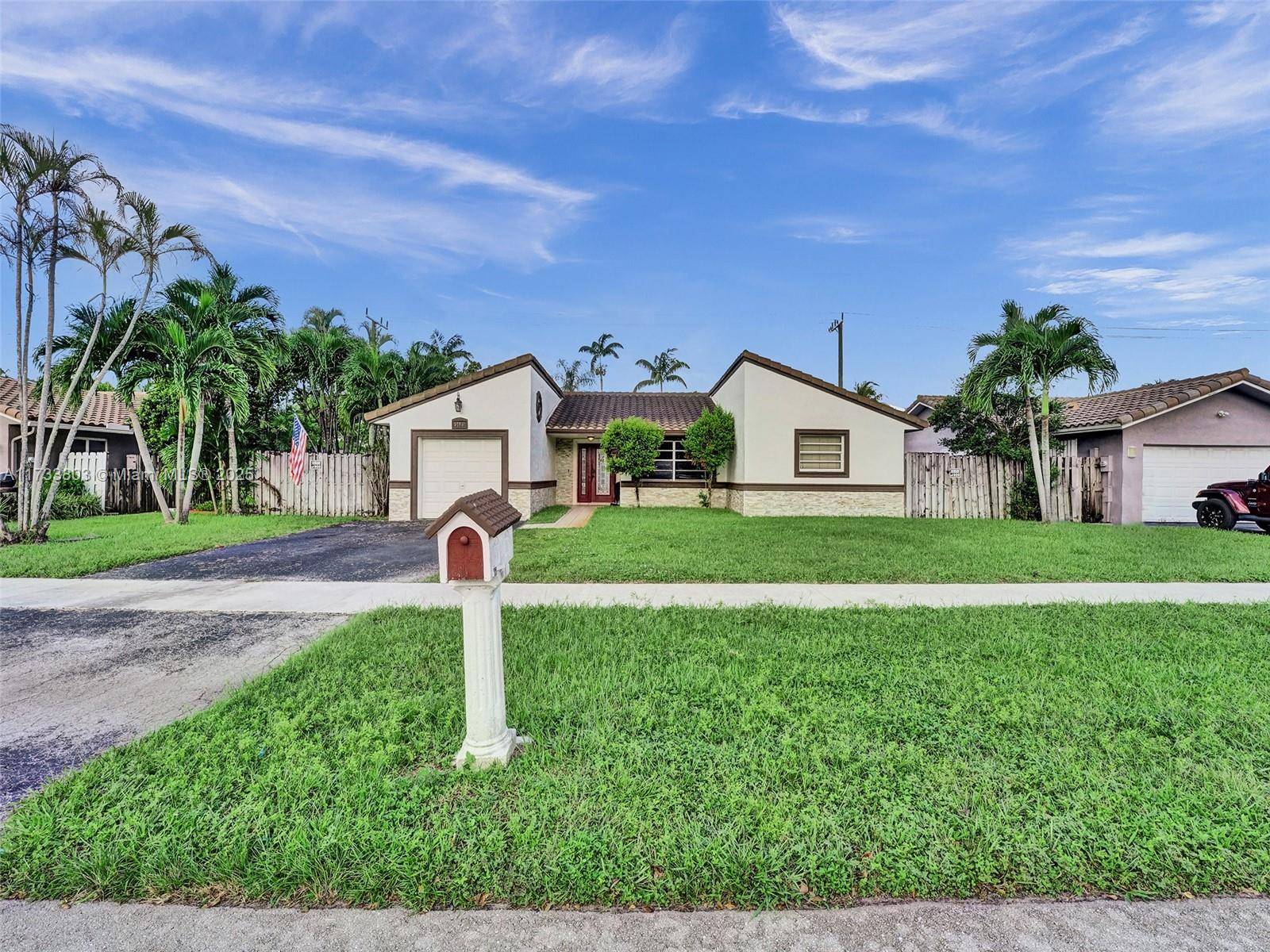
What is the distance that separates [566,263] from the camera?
21844mm

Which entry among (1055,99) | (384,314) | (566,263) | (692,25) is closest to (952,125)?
(1055,99)

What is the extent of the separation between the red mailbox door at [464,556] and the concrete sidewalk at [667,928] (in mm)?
1338

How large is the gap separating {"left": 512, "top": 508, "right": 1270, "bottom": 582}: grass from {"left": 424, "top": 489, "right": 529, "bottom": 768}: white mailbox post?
4.41 metres

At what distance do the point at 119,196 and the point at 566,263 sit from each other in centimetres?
1386

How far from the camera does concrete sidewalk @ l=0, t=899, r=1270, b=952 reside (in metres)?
1.81

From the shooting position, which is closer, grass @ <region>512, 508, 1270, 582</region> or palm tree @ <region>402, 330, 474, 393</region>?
grass @ <region>512, 508, 1270, 582</region>

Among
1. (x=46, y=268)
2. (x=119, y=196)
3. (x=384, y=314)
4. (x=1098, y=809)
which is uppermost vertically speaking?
(x=384, y=314)

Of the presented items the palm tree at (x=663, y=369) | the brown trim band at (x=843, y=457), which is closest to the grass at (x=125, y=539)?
the brown trim band at (x=843, y=457)

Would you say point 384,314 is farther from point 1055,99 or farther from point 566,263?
point 1055,99

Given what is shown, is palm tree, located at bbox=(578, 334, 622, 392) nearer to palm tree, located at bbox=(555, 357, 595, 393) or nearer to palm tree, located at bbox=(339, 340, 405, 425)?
palm tree, located at bbox=(555, 357, 595, 393)

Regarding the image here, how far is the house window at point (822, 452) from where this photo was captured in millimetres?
15398

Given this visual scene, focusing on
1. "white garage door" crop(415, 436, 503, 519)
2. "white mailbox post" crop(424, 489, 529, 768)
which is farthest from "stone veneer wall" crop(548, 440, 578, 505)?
"white mailbox post" crop(424, 489, 529, 768)

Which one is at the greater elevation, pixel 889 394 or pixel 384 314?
pixel 384 314

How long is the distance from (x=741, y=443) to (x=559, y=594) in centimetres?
1019
